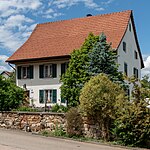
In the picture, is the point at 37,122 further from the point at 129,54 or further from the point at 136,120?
the point at 129,54

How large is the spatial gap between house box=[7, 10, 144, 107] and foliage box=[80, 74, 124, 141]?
1682 centimetres

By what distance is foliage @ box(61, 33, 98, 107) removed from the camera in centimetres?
2630

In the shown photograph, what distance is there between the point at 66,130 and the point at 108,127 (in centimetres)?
244

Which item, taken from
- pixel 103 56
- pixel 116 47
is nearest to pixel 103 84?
pixel 103 56

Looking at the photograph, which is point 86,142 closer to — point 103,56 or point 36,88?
point 103,56

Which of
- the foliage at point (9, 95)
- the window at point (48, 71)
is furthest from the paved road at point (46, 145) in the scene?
the window at point (48, 71)

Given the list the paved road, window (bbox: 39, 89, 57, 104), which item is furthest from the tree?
window (bbox: 39, 89, 57, 104)

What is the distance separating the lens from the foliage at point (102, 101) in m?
16.2

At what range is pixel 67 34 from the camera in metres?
37.7

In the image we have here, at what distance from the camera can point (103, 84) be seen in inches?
648

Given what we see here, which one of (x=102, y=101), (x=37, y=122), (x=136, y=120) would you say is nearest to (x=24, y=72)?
(x=37, y=122)

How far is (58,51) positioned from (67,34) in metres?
3.29

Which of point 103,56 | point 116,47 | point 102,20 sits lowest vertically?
point 103,56

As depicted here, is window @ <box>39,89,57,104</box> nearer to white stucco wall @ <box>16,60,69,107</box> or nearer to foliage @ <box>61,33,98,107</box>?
white stucco wall @ <box>16,60,69,107</box>
